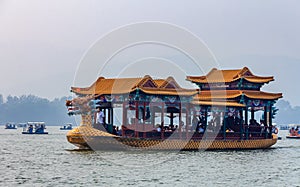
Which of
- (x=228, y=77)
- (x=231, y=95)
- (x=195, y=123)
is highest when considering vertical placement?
(x=228, y=77)

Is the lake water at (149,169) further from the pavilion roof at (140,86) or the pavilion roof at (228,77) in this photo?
the pavilion roof at (228,77)

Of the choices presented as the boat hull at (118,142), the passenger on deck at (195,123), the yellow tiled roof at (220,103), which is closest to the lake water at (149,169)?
the boat hull at (118,142)

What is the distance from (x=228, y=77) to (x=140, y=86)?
10.2 meters

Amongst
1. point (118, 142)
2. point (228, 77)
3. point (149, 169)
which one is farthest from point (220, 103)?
point (149, 169)

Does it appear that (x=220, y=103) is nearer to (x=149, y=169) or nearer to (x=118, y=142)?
(x=118, y=142)

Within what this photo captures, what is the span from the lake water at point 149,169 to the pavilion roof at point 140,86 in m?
3.64

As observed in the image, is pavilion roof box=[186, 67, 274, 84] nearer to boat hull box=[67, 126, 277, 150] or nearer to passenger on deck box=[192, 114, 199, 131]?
passenger on deck box=[192, 114, 199, 131]

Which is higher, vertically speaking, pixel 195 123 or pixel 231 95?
pixel 231 95

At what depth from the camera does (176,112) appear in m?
44.9

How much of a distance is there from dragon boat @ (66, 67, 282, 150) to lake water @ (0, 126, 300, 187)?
44.9 inches

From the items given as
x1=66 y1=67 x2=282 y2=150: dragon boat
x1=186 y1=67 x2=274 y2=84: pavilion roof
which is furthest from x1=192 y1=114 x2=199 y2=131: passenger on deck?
x1=186 y1=67 x2=274 y2=84: pavilion roof

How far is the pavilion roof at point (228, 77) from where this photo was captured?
4706 centimetres

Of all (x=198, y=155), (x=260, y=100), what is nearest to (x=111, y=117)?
(x=198, y=155)

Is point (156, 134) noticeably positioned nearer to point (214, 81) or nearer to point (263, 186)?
point (214, 81)
